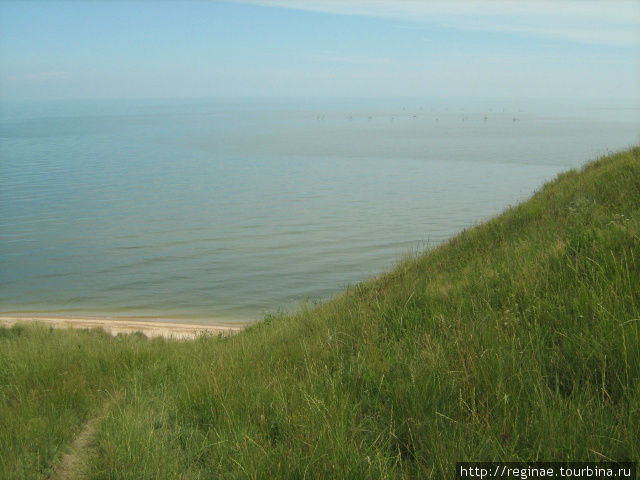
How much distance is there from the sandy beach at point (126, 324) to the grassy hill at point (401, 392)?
30.5 ft

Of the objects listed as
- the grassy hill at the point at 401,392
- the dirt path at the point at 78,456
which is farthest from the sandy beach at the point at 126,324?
the dirt path at the point at 78,456

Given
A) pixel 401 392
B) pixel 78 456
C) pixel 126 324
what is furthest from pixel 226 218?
pixel 401 392

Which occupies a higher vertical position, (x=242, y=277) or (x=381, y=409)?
(x=381, y=409)

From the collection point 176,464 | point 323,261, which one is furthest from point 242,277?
point 176,464

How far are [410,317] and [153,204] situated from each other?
36781 millimetres

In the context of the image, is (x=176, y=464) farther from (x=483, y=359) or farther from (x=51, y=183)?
(x=51, y=183)

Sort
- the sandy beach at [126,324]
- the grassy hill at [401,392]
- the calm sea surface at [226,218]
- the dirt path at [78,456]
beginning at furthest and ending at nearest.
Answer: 1. the calm sea surface at [226,218]
2. the sandy beach at [126,324]
3. the dirt path at [78,456]
4. the grassy hill at [401,392]

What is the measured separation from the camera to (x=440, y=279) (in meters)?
7.16

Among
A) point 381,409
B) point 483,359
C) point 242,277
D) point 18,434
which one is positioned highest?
point 483,359

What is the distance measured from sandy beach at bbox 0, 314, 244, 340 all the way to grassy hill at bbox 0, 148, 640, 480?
9.29 m

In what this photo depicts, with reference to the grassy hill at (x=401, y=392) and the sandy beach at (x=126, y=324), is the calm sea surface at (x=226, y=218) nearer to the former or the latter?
the sandy beach at (x=126, y=324)

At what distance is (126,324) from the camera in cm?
1720

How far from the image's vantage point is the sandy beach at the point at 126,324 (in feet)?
51.9

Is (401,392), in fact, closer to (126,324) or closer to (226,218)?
(126,324)
